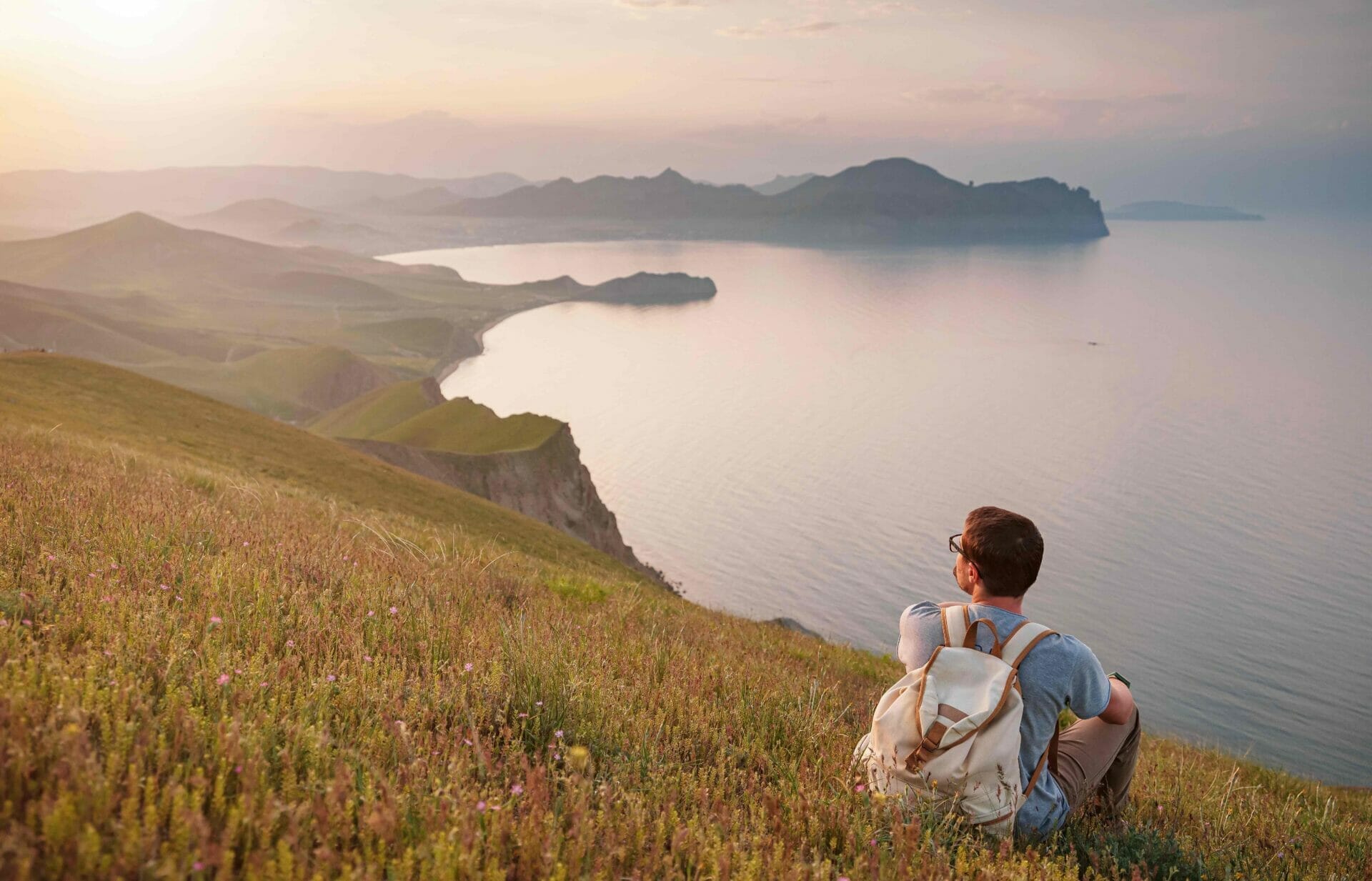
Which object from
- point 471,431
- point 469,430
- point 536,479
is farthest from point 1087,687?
point 469,430

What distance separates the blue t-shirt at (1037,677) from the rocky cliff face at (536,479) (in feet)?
165

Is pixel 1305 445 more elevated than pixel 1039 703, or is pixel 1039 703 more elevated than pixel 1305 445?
pixel 1039 703

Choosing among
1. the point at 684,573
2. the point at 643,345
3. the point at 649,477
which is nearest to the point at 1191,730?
the point at 684,573

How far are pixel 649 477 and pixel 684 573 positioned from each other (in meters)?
26.0

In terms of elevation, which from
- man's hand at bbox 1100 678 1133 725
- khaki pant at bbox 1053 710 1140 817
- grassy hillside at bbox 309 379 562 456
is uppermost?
man's hand at bbox 1100 678 1133 725

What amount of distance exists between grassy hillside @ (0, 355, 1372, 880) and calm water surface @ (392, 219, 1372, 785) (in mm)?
33955

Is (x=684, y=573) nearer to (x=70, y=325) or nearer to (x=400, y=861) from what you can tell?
(x=400, y=861)

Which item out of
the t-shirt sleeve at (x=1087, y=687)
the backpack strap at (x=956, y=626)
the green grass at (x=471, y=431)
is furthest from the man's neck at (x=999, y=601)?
the green grass at (x=471, y=431)

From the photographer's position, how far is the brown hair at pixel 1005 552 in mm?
4750

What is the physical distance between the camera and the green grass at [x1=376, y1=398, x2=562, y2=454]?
62375mm

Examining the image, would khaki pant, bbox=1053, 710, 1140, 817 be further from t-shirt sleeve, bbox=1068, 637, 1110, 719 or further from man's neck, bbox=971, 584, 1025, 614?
man's neck, bbox=971, 584, 1025, 614

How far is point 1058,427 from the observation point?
349 ft

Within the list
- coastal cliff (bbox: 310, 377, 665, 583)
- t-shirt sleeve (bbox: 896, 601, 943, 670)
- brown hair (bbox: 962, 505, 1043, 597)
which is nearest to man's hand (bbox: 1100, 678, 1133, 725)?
brown hair (bbox: 962, 505, 1043, 597)

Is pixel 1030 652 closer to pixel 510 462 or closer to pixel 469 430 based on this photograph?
pixel 510 462
